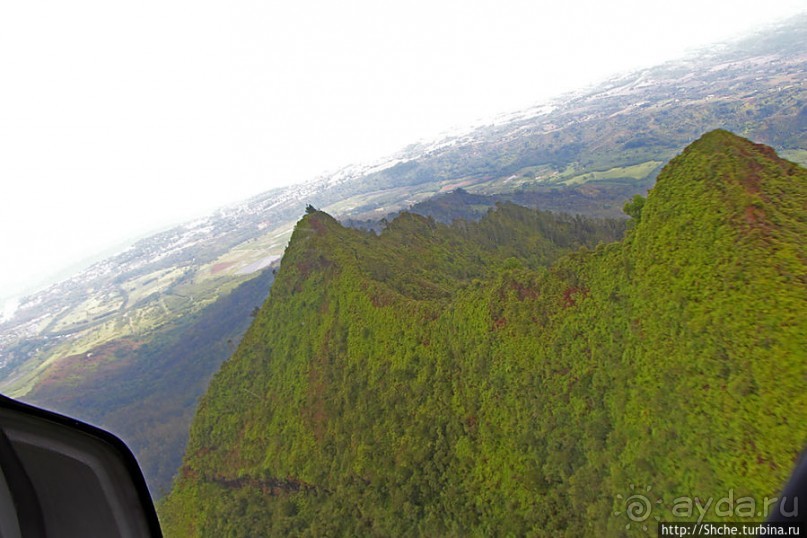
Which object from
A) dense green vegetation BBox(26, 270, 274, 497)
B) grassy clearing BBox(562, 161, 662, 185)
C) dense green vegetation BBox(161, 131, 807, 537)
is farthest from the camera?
grassy clearing BBox(562, 161, 662, 185)

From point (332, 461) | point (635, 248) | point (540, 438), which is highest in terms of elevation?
point (635, 248)

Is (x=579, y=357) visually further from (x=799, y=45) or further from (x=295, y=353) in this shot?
(x=799, y=45)

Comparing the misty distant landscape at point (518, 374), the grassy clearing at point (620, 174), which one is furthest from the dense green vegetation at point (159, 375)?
the grassy clearing at point (620, 174)

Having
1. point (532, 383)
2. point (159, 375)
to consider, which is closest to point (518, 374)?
point (532, 383)

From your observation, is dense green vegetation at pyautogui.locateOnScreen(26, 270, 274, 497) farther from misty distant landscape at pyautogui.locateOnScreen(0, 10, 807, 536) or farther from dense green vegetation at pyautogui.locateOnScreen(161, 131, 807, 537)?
dense green vegetation at pyautogui.locateOnScreen(161, 131, 807, 537)

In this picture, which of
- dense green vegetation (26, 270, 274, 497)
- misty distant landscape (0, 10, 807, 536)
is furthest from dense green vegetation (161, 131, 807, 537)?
dense green vegetation (26, 270, 274, 497)

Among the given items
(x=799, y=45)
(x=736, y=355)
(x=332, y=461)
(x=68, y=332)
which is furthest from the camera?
(x=799, y=45)

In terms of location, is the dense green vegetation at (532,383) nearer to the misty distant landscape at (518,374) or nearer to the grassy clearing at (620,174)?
the misty distant landscape at (518,374)

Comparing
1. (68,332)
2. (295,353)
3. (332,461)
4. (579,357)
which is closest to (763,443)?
(579,357)

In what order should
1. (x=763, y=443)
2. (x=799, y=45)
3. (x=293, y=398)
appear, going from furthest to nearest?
(x=799, y=45), (x=293, y=398), (x=763, y=443)
